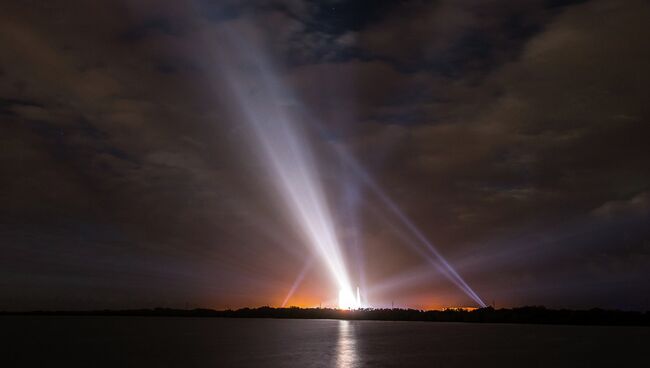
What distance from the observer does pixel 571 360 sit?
8200cm

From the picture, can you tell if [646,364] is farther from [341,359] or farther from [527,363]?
[341,359]

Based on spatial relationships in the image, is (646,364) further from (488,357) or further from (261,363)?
(261,363)

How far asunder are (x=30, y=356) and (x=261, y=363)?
41.4 meters

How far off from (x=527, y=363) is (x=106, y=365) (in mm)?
56519

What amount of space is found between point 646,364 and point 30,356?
91.3m

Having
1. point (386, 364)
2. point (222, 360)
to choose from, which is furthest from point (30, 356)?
point (386, 364)

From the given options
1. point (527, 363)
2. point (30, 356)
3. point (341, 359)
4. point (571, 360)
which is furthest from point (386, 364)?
point (30, 356)

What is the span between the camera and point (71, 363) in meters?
73.2

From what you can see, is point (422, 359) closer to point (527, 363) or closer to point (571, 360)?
point (527, 363)

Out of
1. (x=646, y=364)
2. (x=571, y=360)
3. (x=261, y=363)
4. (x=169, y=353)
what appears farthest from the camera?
(x=169, y=353)

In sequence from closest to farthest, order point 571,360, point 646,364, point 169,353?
point 646,364
point 571,360
point 169,353

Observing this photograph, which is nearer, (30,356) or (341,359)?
(341,359)

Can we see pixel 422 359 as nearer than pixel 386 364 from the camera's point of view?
No

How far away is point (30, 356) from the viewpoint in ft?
279
